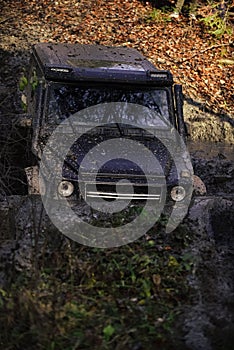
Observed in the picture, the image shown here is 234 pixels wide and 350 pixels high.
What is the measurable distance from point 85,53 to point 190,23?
27.1ft

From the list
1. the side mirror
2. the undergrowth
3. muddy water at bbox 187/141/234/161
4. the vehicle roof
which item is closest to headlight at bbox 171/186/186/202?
the undergrowth

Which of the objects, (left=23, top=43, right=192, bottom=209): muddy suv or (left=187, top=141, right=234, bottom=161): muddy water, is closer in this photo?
(left=23, top=43, right=192, bottom=209): muddy suv

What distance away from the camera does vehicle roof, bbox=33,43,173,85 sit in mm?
7270

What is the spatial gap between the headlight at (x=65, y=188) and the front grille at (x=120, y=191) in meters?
0.18

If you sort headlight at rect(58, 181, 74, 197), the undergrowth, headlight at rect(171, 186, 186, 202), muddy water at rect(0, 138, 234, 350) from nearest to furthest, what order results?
the undergrowth, muddy water at rect(0, 138, 234, 350), headlight at rect(58, 181, 74, 197), headlight at rect(171, 186, 186, 202)

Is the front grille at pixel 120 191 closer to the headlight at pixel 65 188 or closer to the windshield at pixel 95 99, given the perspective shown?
the headlight at pixel 65 188

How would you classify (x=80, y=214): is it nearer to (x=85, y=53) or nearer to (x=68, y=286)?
(x=68, y=286)

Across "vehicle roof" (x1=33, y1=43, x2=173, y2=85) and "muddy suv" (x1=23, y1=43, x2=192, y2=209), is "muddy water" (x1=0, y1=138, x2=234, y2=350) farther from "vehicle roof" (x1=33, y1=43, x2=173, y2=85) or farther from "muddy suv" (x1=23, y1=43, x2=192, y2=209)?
"vehicle roof" (x1=33, y1=43, x2=173, y2=85)

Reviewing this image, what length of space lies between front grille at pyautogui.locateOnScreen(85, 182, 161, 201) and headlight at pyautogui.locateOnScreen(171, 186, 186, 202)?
204 millimetres

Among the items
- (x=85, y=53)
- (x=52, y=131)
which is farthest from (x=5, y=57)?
(x=52, y=131)

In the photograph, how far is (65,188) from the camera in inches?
271

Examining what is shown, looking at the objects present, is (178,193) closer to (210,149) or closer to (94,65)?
(94,65)

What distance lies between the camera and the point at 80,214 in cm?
675

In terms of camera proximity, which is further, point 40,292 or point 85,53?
point 85,53
